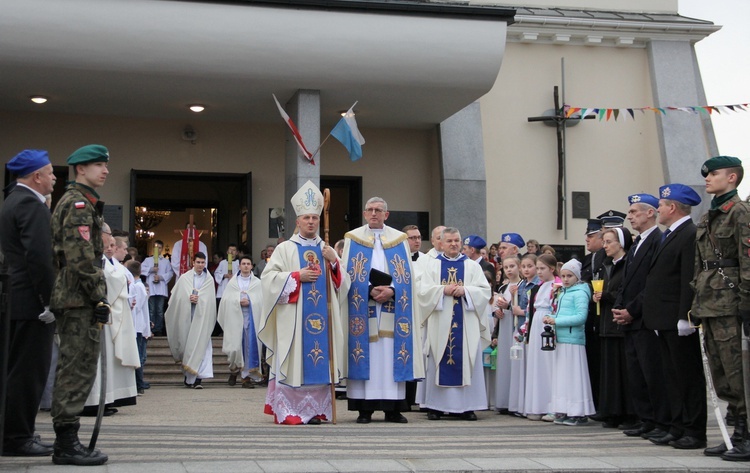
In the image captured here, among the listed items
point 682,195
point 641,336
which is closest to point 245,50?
point 682,195

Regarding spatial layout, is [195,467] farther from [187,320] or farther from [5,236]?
[187,320]

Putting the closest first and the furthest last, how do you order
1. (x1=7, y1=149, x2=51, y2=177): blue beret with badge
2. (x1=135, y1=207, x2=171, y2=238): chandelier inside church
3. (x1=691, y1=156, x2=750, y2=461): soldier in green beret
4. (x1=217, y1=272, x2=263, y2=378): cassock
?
(x1=7, y1=149, x2=51, y2=177): blue beret with badge
(x1=691, y1=156, x2=750, y2=461): soldier in green beret
(x1=217, y1=272, x2=263, y2=378): cassock
(x1=135, y1=207, x2=171, y2=238): chandelier inside church

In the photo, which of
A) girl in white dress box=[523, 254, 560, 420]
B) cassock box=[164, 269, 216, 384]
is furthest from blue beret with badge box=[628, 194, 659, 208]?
cassock box=[164, 269, 216, 384]

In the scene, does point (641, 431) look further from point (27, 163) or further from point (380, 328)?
point (27, 163)

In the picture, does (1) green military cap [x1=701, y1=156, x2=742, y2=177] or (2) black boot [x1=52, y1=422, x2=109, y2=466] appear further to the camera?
(1) green military cap [x1=701, y1=156, x2=742, y2=177]

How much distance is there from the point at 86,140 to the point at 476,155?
7.21 metres

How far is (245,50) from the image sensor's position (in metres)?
14.4

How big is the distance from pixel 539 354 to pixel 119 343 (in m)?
4.49

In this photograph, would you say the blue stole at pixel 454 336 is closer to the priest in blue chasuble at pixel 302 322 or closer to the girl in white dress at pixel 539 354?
the girl in white dress at pixel 539 354

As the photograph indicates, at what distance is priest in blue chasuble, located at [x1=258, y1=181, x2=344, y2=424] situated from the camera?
31.1 ft

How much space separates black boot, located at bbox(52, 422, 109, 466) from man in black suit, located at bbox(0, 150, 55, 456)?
0.46m

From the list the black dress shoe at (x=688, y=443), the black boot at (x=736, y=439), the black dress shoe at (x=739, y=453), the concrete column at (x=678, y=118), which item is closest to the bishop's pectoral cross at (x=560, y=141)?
the concrete column at (x=678, y=118)

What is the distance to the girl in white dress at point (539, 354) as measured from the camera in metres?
10.4

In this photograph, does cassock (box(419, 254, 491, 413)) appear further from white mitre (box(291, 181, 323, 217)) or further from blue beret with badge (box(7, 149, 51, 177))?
blue beret with badge (box(7, 149, 51, 177))
